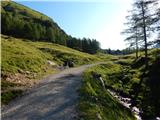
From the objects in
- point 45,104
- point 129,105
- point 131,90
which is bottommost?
point 129,105

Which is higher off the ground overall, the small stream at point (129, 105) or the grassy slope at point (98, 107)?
the grassy slope at point (98, 107)

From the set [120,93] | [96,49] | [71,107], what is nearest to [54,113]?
[71,107]

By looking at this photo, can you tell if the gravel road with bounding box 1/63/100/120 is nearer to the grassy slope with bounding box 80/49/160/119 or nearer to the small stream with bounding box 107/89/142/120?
the grassy slope with bounding box 80/49/160/119

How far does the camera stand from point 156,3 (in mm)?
51156

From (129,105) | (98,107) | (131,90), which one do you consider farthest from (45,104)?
(131,90)

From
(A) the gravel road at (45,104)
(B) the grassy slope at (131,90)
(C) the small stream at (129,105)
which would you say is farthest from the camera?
(C) the small stream at (129,105)

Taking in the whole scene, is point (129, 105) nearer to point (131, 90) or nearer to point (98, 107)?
point (131, 90)

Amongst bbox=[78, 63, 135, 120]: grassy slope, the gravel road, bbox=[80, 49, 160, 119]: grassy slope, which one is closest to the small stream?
bbox=[80, 49, 160, 119]: grassy slope

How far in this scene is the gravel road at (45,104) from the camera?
28062 mm

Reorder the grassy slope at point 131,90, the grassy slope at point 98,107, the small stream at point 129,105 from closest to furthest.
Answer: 1. the grassy slope at point 98,107
2. the grassy slope at point 131,90
3. the small stream at point 129,105

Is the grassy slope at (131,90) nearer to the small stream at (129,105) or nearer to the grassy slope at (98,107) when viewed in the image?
the grassy slope at (98,107)

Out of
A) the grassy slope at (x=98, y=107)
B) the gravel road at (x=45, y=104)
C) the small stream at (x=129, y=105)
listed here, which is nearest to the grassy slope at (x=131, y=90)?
the grassy slope at (x=98, y=107)

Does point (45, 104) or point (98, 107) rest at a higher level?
point (45, 104)

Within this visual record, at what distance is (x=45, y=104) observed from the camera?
103ft
